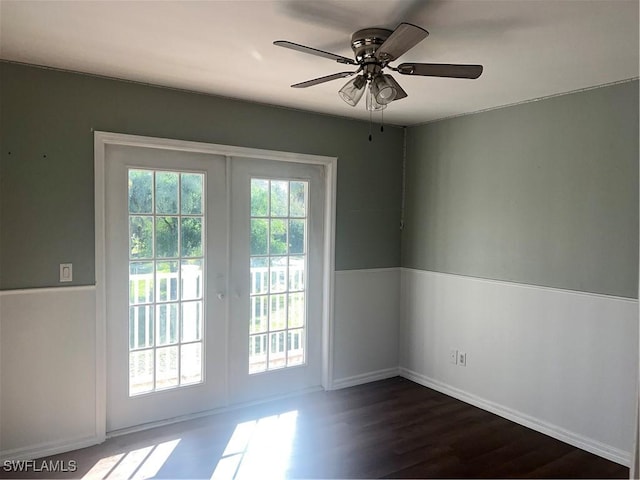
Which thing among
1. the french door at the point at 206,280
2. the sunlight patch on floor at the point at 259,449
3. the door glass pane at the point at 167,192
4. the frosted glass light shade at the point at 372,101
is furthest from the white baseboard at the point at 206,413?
the frosted glass light shade at the point at 372,101

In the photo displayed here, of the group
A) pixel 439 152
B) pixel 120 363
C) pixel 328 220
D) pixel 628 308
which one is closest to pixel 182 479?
pixel 120 363

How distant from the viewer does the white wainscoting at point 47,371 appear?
2785 millimetres

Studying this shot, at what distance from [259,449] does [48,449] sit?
128 centimetres

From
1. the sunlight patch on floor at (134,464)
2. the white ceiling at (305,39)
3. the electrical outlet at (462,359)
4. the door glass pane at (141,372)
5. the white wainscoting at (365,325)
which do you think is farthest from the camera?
the white wainscoting at (365,325)

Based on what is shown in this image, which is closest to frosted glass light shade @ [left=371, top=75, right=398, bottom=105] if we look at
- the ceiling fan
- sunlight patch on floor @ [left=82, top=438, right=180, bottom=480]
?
the ceiling fan

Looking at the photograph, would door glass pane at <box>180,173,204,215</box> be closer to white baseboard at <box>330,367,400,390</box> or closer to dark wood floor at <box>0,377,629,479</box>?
dark wood floor at <box>0,377,629,479</box>

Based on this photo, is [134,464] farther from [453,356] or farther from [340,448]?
[453,356]

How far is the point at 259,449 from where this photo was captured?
9.95 ft

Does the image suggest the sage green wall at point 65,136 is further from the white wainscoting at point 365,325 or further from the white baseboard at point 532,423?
the white baseboard at point 532,423

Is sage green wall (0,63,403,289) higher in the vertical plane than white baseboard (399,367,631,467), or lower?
higher

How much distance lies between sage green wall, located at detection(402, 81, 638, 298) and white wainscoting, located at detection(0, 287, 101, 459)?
281cm

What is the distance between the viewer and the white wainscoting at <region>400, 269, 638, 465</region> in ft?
9.73

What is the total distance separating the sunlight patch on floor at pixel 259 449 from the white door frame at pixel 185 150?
800mm

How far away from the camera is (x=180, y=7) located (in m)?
1.99
